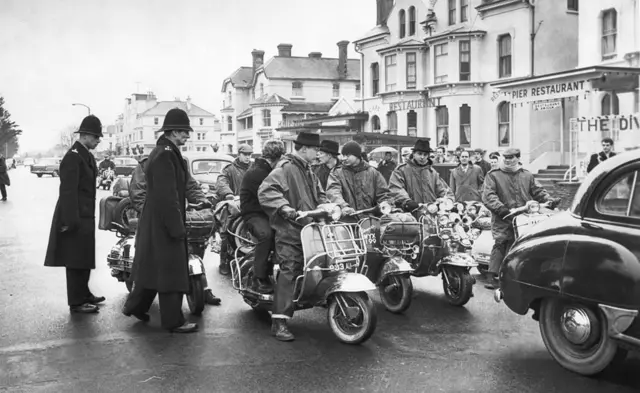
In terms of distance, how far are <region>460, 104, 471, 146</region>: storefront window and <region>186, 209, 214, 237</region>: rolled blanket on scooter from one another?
2927 cm

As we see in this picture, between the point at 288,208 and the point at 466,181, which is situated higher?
the point at 288,208

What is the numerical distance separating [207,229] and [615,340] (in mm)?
4615

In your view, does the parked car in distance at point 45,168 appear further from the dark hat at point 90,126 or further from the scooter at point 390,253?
the scooter at point 390,253

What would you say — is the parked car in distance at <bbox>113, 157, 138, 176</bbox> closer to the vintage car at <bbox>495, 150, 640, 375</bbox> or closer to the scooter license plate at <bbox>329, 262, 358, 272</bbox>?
the scooter license plate at <bbox>329, 262, 358, 272</bbox>

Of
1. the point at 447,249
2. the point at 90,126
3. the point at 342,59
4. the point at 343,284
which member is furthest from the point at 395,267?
the point at 342,59

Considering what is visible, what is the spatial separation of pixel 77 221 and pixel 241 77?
72821 mm

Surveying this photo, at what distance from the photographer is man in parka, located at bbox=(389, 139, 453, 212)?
9.11m

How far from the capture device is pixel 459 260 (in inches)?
322

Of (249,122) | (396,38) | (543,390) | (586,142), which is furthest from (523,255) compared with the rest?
(249,122)

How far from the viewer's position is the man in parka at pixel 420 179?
29.9ft

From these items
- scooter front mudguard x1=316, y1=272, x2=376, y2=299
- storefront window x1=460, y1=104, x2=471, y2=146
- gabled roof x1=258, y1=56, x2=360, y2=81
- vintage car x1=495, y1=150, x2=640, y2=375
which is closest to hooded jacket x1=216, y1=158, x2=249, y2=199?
scooter front mudguard x1=316, y1=272, x2=376, y2=299

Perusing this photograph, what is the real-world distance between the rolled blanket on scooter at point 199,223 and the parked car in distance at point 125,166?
37045 mm

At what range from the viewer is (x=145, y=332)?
6.90 metres

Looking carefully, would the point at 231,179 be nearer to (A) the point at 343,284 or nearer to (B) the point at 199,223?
(B) the point at 199,223
